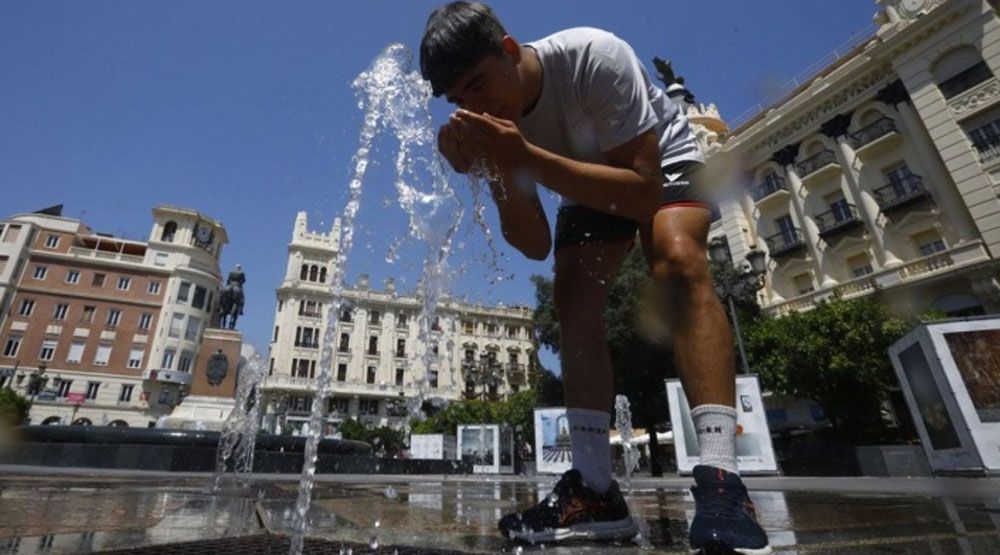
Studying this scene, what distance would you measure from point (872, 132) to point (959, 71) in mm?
2926

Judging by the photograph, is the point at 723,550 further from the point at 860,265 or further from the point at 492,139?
the point at 860,265

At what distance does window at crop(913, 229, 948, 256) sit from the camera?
17.2m

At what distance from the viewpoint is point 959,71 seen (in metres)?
17.2

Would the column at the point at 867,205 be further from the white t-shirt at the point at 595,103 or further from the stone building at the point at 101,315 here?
the stone building at the point at 101,315

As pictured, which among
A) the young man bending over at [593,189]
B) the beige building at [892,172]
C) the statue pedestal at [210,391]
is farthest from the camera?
the beige building at [892,172]

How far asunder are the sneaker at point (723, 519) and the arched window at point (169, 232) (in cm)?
5220

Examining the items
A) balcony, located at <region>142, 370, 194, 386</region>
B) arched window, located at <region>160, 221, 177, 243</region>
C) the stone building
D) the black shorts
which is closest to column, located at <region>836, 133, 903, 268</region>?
the black shorts

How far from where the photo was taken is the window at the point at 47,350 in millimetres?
38000

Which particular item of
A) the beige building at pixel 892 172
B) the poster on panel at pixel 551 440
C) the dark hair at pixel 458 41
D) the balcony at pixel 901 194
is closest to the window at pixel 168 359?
the poster on panel at pixel 551 440

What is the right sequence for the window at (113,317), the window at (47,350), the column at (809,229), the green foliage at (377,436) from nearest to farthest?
the column at (809,229) → the window at (47,350) → the window at (113,317) → the green foliage at (377,436)

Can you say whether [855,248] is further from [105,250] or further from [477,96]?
[105,250]

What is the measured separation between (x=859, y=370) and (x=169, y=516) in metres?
17.0

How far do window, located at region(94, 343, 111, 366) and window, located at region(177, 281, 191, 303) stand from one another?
5.91m

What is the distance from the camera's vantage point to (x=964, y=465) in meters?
6.96
